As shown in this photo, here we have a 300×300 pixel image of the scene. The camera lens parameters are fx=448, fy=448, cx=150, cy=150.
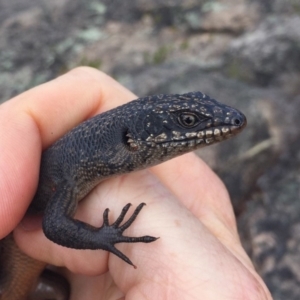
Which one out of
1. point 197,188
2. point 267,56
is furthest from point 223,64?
point 197,188

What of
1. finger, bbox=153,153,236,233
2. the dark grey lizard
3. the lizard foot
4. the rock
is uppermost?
the dark grey lizard

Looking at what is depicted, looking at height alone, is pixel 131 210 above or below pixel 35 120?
below

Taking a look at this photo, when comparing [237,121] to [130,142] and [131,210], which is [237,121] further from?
[131,210]

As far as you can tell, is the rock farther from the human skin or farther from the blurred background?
the human skin

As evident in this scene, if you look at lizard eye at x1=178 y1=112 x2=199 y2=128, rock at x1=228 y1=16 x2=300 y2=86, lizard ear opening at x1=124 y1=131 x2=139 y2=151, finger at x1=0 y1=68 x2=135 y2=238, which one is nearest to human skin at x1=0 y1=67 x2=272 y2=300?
finger at x1=0 y1=68 x2=135 y2=238

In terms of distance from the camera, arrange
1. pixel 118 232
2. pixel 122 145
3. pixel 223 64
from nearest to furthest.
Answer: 1. pixel 118 232
2. pixel 122 145
3. pixel 223 64

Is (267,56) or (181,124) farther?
(267,56)

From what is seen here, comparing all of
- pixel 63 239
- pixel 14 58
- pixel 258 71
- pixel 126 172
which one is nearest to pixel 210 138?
pixel 126 172
